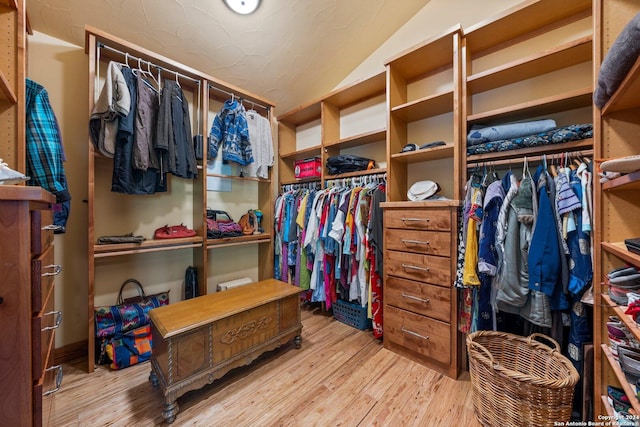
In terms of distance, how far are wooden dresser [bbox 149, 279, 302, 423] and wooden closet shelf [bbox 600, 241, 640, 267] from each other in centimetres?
168

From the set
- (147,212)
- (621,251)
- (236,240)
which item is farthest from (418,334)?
(147,212)

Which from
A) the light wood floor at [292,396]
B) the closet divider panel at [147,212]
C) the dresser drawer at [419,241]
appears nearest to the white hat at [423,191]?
the dresser drawer at [419,241]

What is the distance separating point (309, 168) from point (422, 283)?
1.62m

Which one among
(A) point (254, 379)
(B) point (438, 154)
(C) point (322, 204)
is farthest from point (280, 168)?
(A) point (254, 379)

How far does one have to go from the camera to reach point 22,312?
622mm

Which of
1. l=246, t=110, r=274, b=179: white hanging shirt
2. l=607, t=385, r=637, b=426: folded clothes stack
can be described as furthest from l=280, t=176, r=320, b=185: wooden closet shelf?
l=607, t=385, r=637, b=426: folded clothes stack

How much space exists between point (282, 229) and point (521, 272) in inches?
82.0

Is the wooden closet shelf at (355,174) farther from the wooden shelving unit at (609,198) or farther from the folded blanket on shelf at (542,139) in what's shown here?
the wooden shelving unit at (609,198)

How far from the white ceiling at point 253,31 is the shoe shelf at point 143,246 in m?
1.54

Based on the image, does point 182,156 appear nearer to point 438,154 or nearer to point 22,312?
point 22,312

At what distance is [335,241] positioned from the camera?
87.3 inches

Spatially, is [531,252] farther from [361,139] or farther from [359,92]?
[359,92]

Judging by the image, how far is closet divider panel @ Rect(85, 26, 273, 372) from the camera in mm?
1678

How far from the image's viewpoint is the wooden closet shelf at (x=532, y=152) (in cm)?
131
